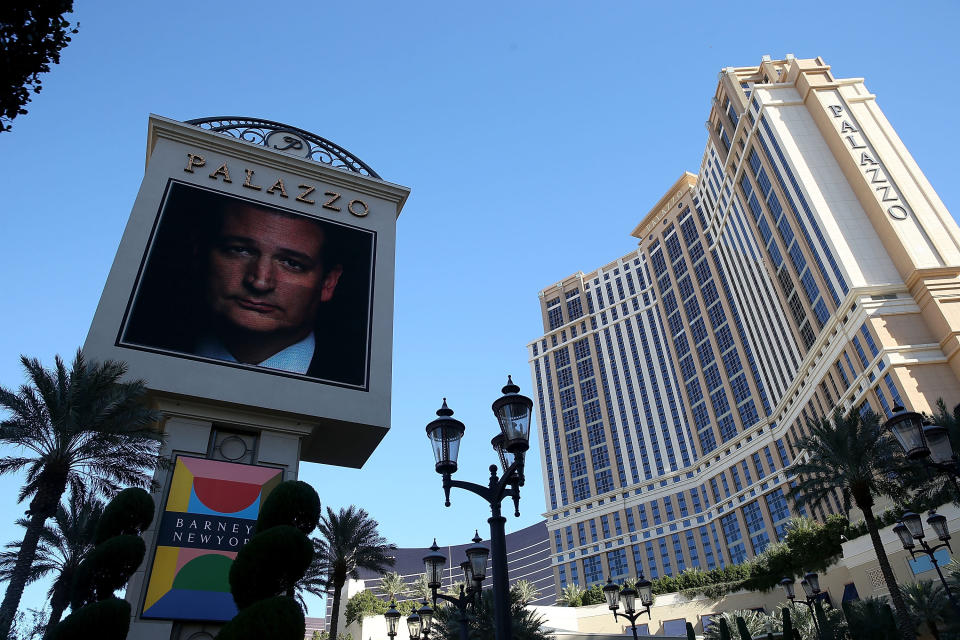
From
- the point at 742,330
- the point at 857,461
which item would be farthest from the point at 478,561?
the point at 742,330

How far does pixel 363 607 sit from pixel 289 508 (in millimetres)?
49735

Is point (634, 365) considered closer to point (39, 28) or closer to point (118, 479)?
point (118, 479)

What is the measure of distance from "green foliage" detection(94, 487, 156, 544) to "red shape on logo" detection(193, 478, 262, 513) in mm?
5898

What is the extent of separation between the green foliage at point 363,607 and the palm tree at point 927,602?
39381 millimetres

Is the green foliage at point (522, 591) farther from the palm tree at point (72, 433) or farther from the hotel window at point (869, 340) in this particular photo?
the hotel window at point (869, 340)

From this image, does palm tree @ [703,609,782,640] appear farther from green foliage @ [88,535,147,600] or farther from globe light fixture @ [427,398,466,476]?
green foliage @ [88,535,147,600]

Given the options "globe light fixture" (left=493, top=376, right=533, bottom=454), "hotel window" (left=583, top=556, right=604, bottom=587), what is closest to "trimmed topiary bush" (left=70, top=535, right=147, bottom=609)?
"globe light fixture" (left=493, top=376, right=533, bottom=454)

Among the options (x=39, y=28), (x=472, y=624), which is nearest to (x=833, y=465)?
(x=472, y=624)

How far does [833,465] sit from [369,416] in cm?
1939

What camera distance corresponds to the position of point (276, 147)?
29.7 meters

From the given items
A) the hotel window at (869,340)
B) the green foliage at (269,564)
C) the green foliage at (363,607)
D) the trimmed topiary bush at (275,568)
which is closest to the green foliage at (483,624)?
the trimmed topiary bush at (275,568)

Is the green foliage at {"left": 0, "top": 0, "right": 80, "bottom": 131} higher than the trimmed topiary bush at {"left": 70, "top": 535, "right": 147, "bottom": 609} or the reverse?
higher

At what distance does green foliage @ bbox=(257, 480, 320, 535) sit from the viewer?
12.4m

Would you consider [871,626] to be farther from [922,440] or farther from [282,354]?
[282,354]
